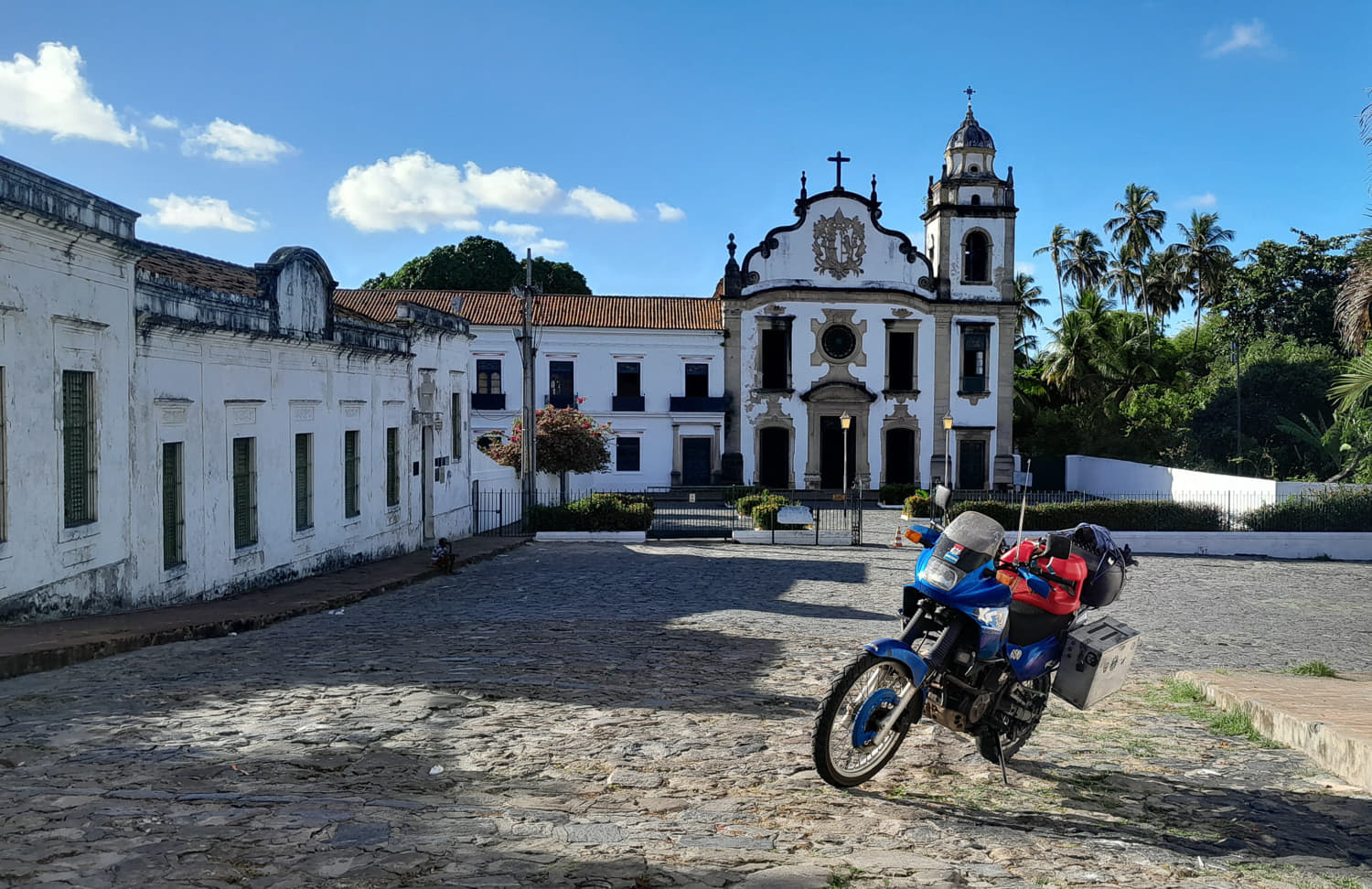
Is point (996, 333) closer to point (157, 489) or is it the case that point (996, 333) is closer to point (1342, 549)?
point (1342, 549)

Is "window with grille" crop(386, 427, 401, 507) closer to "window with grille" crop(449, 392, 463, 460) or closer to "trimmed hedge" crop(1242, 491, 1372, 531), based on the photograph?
"window with grille" crop(449, 392, 463, 460)

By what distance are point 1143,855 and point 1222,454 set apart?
3199 centimetres

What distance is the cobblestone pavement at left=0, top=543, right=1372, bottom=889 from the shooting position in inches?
153

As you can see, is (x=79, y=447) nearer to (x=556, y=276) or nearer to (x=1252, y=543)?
(x=1252, y=543)

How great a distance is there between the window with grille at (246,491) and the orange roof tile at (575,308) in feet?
74.7

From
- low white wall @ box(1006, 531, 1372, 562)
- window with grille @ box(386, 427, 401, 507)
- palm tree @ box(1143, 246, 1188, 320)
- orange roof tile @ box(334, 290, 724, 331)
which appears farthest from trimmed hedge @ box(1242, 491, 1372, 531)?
palm tree @ box(1143, 246, 1188, 320)

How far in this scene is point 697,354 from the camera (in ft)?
122

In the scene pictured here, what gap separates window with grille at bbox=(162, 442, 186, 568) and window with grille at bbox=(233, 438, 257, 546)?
154cm

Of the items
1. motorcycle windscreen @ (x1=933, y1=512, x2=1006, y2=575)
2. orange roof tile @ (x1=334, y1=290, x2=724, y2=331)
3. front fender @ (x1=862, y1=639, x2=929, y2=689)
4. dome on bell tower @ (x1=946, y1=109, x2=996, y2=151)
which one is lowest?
front fender @ (x1=862, y1=639, x2=929, y2=689)

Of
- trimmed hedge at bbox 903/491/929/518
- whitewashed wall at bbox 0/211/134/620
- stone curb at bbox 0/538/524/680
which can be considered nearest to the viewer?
stone curb at bbox 0/538/524/680

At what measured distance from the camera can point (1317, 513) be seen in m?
21.8

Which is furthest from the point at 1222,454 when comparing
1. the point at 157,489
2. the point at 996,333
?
the point at 157,489

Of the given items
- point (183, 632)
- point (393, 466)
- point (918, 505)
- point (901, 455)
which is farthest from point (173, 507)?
point (901, 455)

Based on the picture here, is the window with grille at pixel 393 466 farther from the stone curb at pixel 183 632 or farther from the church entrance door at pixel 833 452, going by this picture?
the church entrance door at pixel 833 452
